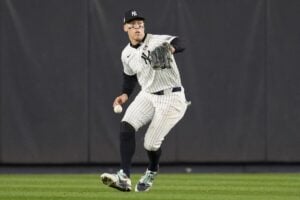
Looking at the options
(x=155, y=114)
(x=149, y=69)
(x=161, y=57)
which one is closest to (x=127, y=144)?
(x=155, y=114)

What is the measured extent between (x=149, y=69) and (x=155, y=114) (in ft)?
1.38

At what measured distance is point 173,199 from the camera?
28.7 feet

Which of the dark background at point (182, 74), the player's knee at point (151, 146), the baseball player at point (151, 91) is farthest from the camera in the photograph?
the dark background at point (182, 74)

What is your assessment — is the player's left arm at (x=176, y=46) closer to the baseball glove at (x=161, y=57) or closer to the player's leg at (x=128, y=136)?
the baseball glove at (x=161, y=57)

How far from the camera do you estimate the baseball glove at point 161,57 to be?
372 inches

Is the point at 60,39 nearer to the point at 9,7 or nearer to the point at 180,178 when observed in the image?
the point at 9,7

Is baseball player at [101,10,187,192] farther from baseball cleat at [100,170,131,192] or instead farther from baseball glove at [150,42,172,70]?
baseball cleat at [100,170,131,192]

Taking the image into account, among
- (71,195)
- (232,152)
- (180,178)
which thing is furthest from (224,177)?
(71,195)

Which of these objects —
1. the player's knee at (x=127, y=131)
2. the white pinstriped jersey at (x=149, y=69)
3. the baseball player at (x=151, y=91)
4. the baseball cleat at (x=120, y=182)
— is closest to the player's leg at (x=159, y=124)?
the baseball player at (x=151, y=91)

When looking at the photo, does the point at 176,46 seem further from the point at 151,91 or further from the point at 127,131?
the point at 127,131

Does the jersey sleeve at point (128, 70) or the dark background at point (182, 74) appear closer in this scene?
the jersey sleeve at point (128, 70)

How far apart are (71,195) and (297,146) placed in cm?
565

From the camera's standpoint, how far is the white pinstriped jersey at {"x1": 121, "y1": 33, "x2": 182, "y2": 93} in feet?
31.4

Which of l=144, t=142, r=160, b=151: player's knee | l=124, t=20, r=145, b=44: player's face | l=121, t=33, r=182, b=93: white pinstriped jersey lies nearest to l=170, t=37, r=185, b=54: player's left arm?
l=121, t=33, r=182, b=93: white pinstriped jersey
